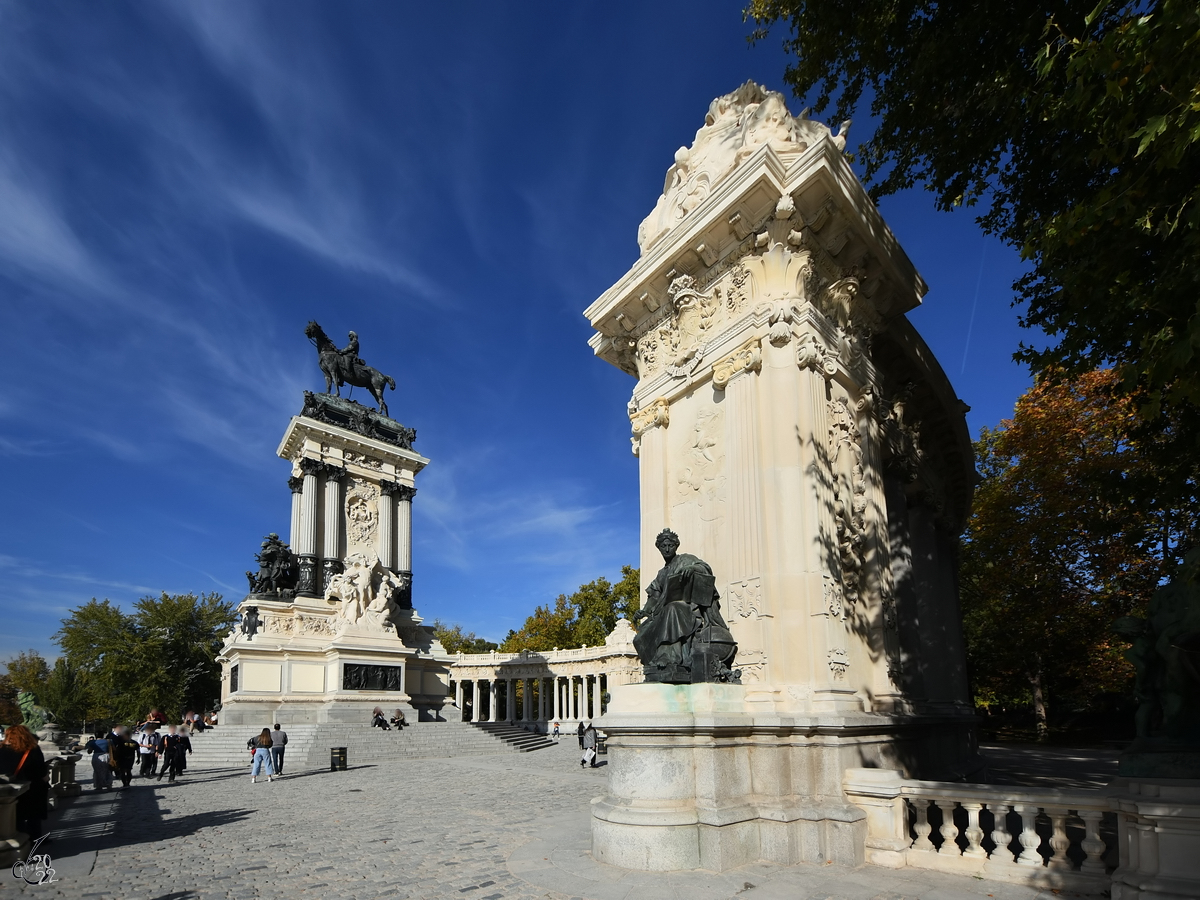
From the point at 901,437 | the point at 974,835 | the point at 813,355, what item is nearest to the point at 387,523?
the point at 901,437

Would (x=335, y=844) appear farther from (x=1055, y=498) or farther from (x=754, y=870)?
(x=1055, y=498)

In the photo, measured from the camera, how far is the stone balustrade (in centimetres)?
711

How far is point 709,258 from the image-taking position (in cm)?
1049

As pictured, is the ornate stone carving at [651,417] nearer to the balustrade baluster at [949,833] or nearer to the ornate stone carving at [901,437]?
the ornate stone carving at [901,437]

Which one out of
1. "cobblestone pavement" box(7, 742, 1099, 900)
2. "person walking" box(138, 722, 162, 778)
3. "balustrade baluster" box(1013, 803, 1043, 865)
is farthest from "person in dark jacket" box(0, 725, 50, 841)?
"person walking" box(138, 722, 162, 778)

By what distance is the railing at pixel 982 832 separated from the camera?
571 centimetres

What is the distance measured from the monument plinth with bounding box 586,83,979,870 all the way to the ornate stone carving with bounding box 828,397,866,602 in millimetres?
37

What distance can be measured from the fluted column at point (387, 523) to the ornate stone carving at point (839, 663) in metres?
31.7

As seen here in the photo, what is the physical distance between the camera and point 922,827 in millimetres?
6883

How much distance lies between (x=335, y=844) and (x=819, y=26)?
1207 cm

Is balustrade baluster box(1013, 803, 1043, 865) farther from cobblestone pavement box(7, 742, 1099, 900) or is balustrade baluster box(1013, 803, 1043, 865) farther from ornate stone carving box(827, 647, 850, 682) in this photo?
ornate stone carving box(827, 647, 850, 682)

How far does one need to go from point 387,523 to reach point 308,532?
4.60 metres

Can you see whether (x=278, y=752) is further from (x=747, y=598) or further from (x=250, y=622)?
(x=747, y=598)

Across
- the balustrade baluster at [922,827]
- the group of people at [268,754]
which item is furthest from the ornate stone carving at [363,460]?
the balustrade baluster at [922,827]
